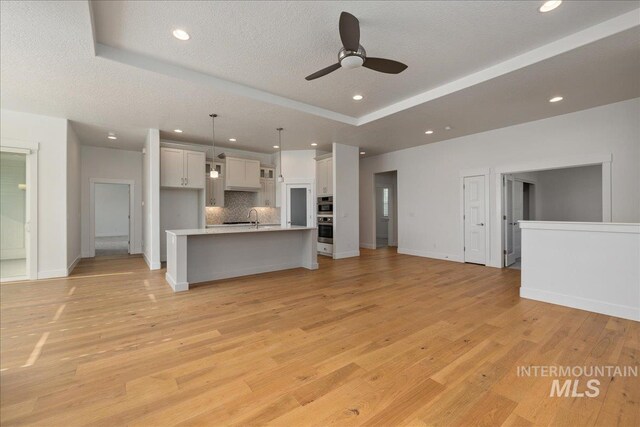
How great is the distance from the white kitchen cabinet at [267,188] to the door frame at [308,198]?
1.32 feet

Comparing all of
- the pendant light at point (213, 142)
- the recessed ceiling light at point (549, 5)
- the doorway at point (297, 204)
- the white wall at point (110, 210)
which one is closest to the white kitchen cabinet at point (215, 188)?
the pendant light at point (213, 142)

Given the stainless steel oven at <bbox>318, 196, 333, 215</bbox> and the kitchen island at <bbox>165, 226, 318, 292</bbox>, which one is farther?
the stainless steel oven at <bbox>318, 196, 333, 215</bbox>

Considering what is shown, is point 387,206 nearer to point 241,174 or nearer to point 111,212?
point 241,174

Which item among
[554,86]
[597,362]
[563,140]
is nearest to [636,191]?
[563,140]

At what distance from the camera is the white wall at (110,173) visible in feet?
23.7

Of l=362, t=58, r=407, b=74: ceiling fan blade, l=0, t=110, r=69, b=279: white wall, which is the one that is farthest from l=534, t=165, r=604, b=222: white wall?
l=0, t=110, r=69, b=279: white wall

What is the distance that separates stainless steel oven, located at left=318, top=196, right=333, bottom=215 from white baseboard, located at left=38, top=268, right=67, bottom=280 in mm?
5422

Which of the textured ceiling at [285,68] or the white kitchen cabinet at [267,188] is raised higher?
the textured ceiling at [285,68]

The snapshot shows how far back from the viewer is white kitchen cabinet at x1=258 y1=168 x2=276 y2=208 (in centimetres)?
803

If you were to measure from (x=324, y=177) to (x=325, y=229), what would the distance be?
4.55 feet

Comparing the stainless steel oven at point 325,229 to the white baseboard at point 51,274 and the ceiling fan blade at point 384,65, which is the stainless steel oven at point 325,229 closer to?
the ceiling fan blade at point 384,65

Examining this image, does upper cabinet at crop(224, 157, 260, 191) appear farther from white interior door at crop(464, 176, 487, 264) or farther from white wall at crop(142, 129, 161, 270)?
white interior door at crop(464, 176, 487, 264)

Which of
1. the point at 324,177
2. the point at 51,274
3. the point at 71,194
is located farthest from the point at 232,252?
the point at 71,194

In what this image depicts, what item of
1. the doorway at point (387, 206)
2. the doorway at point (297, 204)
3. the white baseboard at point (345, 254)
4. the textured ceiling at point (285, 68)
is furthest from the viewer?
the doorway at point (387, 206)
